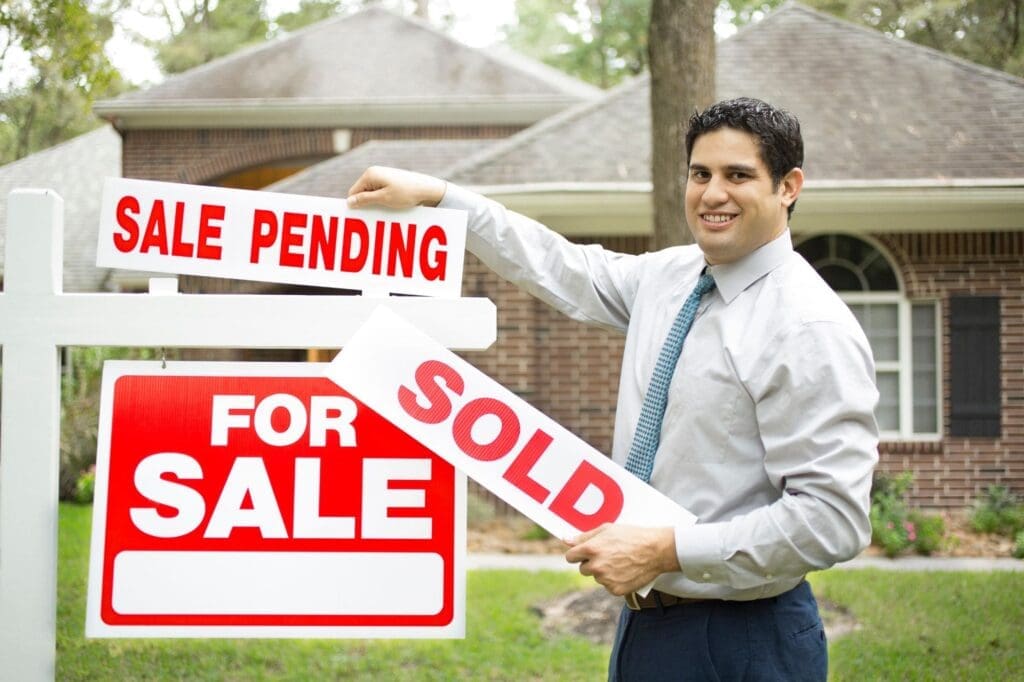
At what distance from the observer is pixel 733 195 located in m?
1.96

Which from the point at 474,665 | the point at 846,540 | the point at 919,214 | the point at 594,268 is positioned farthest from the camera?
the point at 919,214

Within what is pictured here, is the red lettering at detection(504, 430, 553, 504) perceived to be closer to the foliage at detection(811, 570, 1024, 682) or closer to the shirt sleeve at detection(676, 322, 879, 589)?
the shirt sleeve at detection(676, 322, 879, 589)

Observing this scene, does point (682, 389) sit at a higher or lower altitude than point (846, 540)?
higher

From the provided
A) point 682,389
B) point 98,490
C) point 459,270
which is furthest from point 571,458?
point 98,490

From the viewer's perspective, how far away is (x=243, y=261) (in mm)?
2051

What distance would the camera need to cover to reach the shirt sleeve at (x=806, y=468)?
176 centimetres

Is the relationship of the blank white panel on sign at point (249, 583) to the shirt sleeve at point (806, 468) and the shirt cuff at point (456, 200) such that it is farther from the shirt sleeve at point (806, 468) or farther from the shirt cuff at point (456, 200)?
the shirt cuff at point (456, 200)

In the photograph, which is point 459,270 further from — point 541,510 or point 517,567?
point 517,567

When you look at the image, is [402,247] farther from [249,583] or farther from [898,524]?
[898,524]

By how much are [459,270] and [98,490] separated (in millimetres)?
866

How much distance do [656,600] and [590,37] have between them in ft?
86.4

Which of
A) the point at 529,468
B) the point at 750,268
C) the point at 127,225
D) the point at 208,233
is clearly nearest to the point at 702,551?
the point at 529,468

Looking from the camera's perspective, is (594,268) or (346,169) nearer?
(594,268)

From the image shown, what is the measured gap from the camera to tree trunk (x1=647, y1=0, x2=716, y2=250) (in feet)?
17.1
